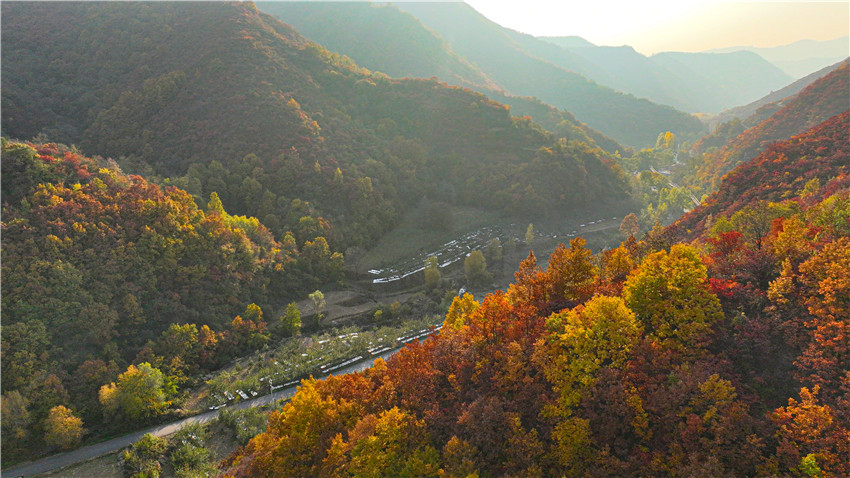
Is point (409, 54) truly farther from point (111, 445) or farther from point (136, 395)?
point (111, 445)

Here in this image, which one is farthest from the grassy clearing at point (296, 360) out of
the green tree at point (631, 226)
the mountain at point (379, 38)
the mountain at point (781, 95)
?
the mountain at point (781, 95)

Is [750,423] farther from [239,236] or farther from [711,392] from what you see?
[239,236]

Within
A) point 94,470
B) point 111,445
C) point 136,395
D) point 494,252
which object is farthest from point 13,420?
point 494,252

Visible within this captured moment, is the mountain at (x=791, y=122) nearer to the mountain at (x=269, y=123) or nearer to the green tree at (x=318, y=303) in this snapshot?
the mountain at (x=269, y=123)

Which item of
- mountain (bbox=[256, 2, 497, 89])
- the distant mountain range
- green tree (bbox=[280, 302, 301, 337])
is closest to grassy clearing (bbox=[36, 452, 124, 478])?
green tree (bbox=[280, 302, 301, 337])

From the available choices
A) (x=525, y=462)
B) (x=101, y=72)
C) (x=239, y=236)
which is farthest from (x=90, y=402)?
(x=101, y=72)

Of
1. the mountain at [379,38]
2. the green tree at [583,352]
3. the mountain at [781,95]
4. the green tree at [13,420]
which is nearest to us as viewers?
the green tree at [583,352]

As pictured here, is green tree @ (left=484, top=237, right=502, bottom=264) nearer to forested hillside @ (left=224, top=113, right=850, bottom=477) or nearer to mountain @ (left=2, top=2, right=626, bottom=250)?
mountain @ (left=2, top=2, right=626, bottom=250)
